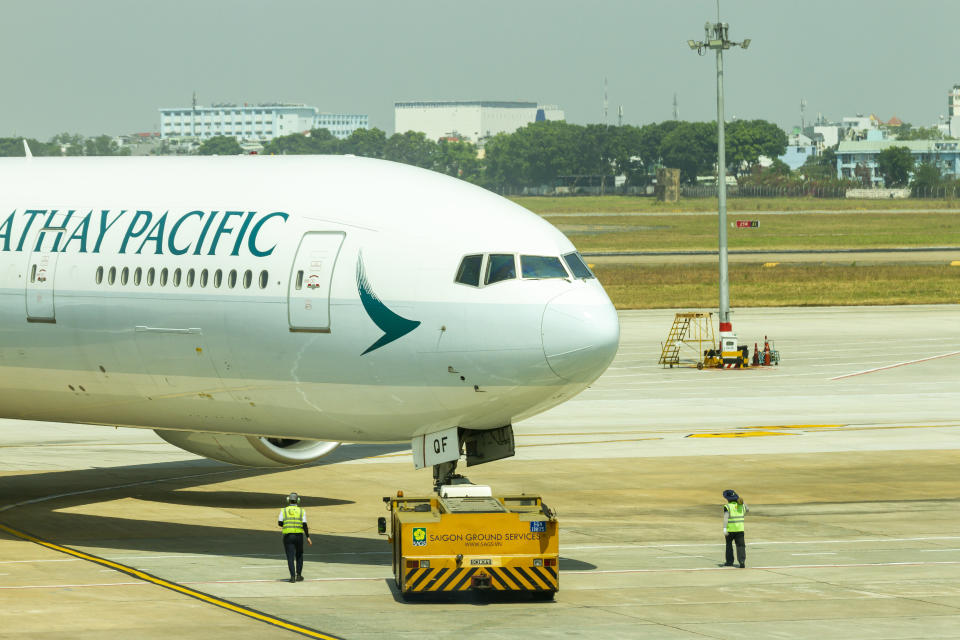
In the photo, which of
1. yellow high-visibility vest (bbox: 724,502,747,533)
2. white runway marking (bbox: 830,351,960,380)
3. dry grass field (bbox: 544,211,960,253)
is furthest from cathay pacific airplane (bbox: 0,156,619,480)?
dry grass field (bbox: 544,211,960,253)

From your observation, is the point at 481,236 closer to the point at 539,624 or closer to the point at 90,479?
the point at 539,624

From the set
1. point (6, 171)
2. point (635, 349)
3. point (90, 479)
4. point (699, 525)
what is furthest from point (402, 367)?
point (635, 349)

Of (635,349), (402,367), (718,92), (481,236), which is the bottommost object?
(635,349)

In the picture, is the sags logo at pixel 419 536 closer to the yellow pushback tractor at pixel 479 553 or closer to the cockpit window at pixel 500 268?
the yellow pushback tractor at pixel 479 553

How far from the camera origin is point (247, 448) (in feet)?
100

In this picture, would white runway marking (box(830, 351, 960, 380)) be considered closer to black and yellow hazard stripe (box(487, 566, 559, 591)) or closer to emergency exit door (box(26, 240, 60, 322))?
black and yellow hazard stripe (box(487, 566, 559, 591))

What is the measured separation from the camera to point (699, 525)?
31312mm

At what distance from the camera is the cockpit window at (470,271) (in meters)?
25.1

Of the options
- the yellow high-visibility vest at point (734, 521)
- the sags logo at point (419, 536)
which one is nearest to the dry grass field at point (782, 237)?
the yellow high-visibility vest at point (734, 521)

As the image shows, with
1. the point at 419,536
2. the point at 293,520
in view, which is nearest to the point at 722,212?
the point at 293,520

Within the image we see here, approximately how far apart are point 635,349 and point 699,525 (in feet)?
126

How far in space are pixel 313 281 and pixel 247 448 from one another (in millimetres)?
6124

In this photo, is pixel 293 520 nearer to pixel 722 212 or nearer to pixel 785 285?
pixel 722 212

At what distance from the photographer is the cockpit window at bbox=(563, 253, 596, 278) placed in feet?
83.6
